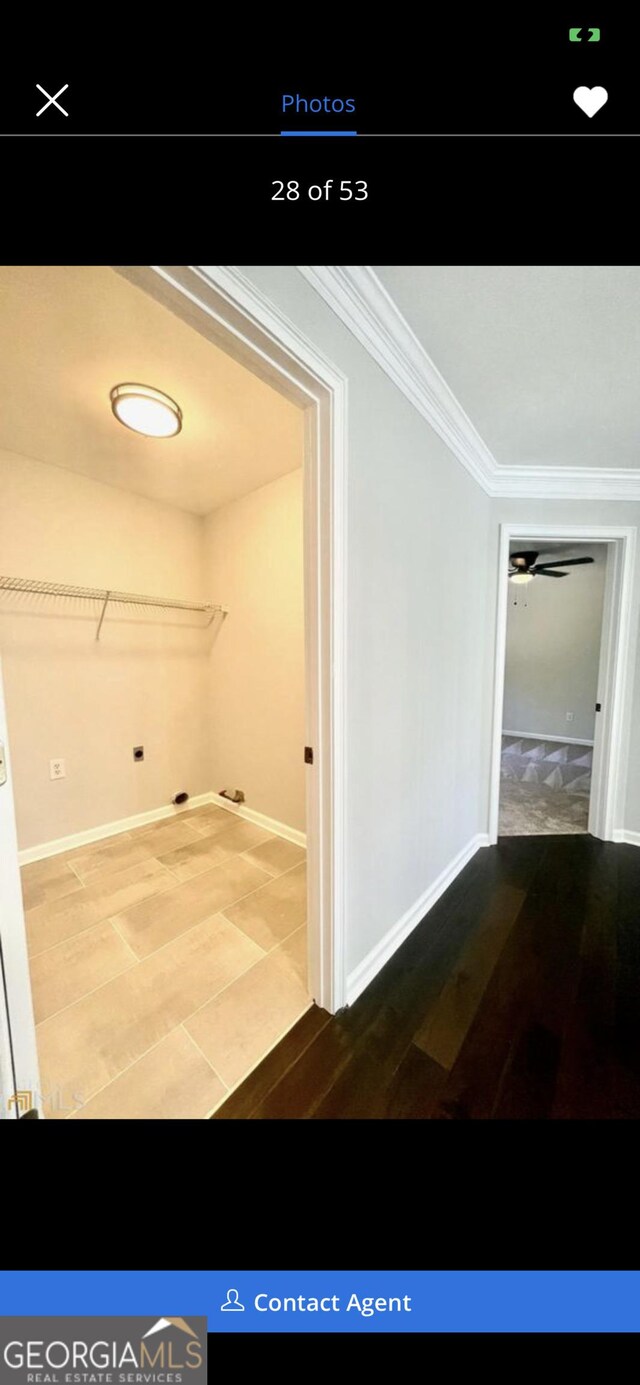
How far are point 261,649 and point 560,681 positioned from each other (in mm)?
4729

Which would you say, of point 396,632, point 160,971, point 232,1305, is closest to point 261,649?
point 396,632

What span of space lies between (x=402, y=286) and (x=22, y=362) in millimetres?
1385

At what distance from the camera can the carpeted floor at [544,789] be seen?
106 inches

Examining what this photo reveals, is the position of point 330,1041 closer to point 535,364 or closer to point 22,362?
point 535,364

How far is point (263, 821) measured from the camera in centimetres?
257

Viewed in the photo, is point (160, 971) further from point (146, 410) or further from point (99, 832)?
Result: point (146, 410)

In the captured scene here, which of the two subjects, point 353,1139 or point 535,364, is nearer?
point 353,1139

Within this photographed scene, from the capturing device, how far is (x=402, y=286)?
40.2 inches
